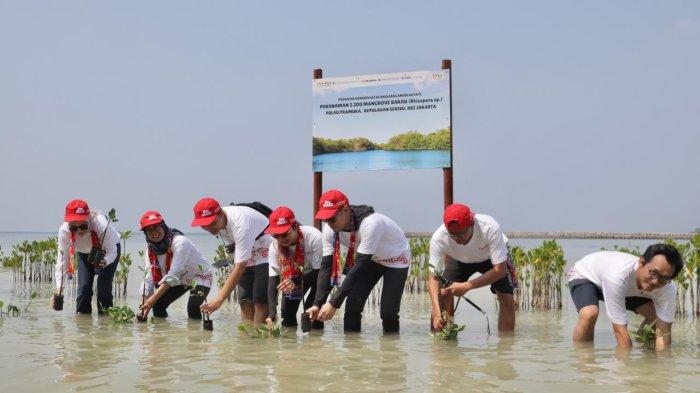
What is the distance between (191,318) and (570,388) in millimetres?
5098

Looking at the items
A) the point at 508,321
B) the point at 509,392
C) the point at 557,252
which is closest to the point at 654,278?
the point at 509,392

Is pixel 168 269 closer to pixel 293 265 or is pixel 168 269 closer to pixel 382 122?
pixel 293 265

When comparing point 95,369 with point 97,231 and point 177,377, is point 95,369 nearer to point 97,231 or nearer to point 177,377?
point 177,377

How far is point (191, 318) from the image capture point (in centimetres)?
876

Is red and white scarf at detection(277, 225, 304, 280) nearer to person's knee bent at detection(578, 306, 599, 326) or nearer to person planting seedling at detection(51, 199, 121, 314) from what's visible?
person planting seedling at detection(51, 199, 121, 314)

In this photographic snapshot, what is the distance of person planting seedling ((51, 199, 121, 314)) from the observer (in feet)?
27.2

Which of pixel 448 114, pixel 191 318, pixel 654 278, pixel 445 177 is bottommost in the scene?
pixel 191 318

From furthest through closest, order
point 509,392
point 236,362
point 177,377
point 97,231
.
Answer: point 97,231
point 236,362
point 177,377
point 509,392

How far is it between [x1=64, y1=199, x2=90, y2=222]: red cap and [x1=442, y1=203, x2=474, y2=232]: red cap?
4047 millimetres

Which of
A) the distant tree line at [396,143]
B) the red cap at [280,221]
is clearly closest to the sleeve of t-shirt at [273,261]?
the red cap at [280,221]

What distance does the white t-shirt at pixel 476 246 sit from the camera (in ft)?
21.9

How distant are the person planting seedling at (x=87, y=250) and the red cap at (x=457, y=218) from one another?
13.0 ft

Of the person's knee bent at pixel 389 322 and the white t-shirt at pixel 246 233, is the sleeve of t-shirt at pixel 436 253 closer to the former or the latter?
the person's knee bent at pixel 389 322

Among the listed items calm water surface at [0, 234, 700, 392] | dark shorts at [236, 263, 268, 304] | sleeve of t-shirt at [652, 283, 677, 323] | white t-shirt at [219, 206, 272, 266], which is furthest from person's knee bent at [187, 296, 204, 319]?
sleeve of t-shirt at [652, 283, 677, 323]
